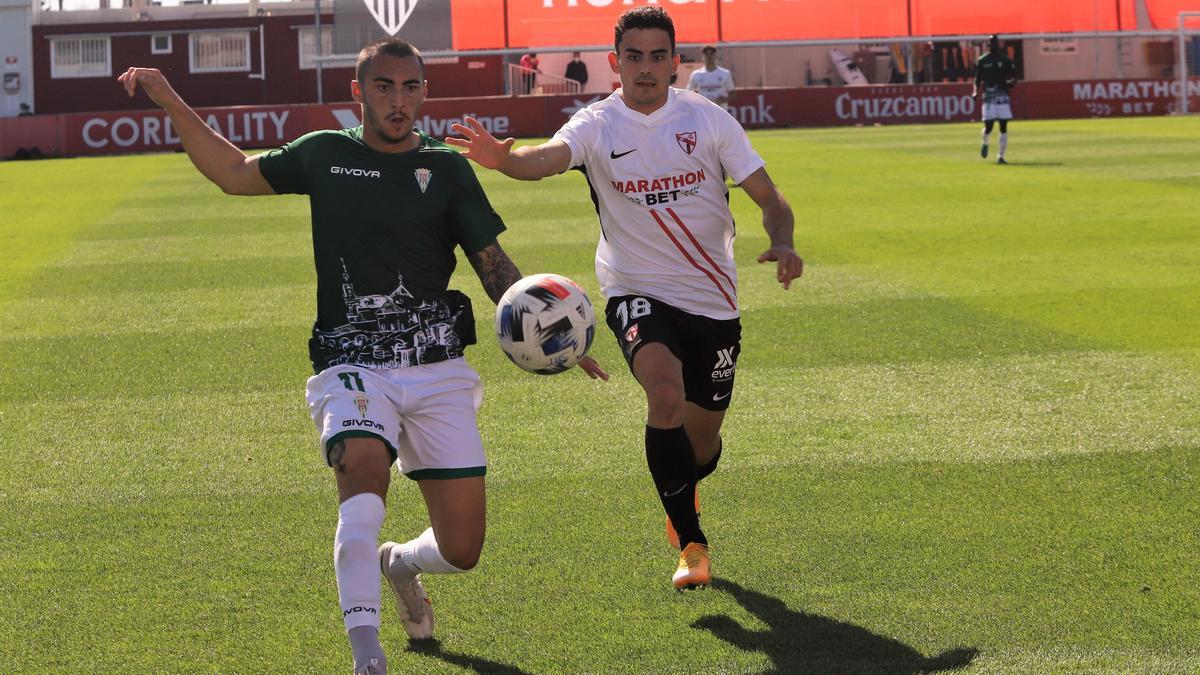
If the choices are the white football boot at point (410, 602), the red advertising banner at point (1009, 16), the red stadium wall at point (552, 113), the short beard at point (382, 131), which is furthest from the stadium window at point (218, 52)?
the white football boot at point (410, 602)

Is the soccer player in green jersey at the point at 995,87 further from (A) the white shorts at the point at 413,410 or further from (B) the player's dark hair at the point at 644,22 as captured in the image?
(A) the white shorts at the point at 413,410

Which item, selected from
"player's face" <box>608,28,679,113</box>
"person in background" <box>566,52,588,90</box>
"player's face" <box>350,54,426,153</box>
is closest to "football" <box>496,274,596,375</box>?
"player's face" <box>350,54,426,153</box>

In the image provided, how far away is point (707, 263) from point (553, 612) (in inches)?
65.7

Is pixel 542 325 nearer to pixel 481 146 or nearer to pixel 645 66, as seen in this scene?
pixel 481 146

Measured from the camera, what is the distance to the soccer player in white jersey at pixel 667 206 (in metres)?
5.93

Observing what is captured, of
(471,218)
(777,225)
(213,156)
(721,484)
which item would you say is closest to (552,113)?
(721,484)

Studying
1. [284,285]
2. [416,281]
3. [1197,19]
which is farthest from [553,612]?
[1197,19]

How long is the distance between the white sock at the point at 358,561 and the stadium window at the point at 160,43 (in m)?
51.1

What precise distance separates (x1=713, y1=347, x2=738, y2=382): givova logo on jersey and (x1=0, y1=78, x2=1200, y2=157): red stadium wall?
28225mm

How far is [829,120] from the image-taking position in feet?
121

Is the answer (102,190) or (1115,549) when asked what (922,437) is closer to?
(1115,549)

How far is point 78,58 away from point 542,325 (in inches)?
2042

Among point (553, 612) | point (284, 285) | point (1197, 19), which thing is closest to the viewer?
point (553, 612)

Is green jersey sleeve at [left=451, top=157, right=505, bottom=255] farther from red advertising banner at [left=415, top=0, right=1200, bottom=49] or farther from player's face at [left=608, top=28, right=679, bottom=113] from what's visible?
red advertising banner at [left=415, top=0, right=1200, bottom=49]
